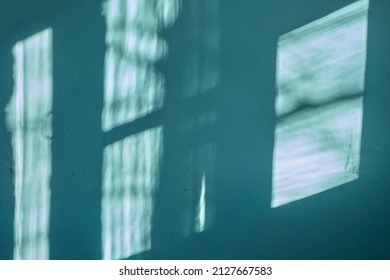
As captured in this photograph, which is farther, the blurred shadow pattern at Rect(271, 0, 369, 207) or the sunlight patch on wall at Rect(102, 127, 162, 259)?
the sunlight patch on wall at Rect(102, 127, 162, 259)

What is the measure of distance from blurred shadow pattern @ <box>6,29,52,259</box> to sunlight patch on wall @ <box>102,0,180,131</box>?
0.89 ft

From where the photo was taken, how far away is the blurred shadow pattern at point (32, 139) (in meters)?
1.92

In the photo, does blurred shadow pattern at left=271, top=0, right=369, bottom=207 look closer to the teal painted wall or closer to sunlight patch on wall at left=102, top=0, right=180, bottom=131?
the teal painted wall

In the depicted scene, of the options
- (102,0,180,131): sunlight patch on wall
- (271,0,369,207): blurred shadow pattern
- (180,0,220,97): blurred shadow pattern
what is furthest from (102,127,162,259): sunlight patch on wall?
(271,0,369,207): blurred shadow pattern

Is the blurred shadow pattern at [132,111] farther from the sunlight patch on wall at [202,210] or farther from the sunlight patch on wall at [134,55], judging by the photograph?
the sunlight patch on wall at [202,210]

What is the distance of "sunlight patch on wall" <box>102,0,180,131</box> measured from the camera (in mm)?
1863

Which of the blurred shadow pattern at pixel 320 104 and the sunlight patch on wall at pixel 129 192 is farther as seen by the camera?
the sunlight patch on wall at pixel 129 192

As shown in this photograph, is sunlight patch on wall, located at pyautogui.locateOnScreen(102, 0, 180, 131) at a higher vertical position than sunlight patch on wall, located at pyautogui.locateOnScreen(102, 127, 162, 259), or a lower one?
higher

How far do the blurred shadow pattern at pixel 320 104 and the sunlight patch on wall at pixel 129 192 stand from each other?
0.53 metres

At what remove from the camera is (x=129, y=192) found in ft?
6.31

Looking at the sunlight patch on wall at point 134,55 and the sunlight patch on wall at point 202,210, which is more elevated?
the sunlight patch on wall at point 134,55

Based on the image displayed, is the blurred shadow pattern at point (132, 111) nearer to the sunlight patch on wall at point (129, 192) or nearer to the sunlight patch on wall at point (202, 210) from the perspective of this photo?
the sunlight patch on wall at point (129, 192)

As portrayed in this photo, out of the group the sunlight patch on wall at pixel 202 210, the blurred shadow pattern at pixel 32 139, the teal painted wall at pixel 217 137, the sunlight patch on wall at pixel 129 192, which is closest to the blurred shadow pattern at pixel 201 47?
the teal painted wall at pixel 217 137

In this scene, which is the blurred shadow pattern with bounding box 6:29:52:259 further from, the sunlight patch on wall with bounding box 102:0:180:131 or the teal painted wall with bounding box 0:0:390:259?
the sunlight patch on wall with bounding box 102:0:180:131
